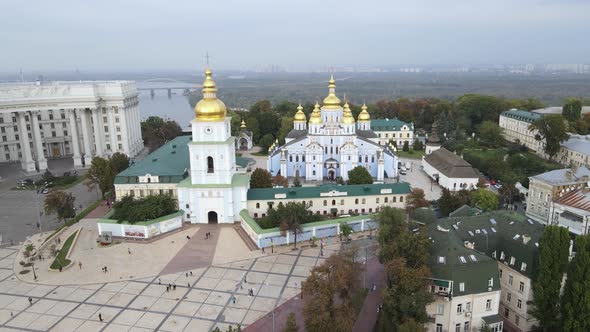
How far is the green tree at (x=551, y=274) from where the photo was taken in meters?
22.2

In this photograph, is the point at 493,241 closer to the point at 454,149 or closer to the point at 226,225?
the point at 226,225

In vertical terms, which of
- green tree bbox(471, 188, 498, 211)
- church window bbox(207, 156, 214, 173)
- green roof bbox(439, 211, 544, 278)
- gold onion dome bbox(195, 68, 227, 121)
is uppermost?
gold onion dome bbox(195, 68, 227, 121)

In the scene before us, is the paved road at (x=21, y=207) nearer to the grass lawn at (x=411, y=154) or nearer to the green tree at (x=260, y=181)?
the green tree at (x=260, y=181)

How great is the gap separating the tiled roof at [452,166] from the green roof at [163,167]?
2986 centimetres

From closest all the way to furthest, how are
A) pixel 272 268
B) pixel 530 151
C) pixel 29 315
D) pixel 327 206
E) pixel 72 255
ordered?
pixel 29 315 → pixel 272 268 → pixel 72 255 → pixel 327 206 → pixel 530 151

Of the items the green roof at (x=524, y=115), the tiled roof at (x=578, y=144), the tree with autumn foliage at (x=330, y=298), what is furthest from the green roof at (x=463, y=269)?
the green roof at (x=524, y=115)

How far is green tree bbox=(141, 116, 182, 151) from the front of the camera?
241 ft

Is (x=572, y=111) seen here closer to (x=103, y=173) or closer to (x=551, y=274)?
(x=551, y=274)

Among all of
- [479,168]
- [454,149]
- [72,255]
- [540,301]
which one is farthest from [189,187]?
[454,149]

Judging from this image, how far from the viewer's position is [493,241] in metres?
27.3

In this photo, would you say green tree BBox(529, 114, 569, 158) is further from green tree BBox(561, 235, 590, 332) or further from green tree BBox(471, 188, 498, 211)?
green tree BBox(561, 235, 590, 332)

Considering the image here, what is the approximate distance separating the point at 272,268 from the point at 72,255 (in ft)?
53.4

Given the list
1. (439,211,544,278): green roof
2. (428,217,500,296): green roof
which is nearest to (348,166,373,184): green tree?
Result: (439,211,544,278): green roof

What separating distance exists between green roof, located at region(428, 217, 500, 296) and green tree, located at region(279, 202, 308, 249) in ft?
43.5
